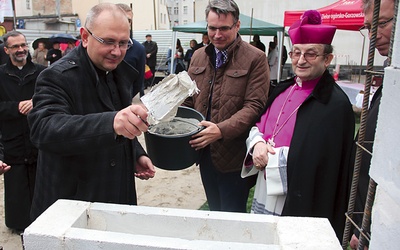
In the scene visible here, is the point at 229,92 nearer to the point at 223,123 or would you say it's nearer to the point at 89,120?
the point at 223,123

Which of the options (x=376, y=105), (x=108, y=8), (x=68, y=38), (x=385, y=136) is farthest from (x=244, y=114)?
(x=68, y=38)

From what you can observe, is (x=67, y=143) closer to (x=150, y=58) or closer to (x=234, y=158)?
(x=234, y=158)

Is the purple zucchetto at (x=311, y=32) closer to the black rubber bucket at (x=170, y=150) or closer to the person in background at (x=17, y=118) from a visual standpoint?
the black rubber bucket at (x=170, y=150)

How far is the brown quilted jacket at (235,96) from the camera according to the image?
2.34m

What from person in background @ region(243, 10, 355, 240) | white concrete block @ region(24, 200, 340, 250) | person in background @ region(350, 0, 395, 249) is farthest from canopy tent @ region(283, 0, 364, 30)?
white concrete block @ region(24, 200, 340, 250)

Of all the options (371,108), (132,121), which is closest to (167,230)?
(132,121)

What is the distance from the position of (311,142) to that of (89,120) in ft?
3.73

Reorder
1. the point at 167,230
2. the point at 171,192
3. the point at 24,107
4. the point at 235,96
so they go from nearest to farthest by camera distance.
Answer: the point at 167,230 < the point at 235,96 < the point at 24,107 < the point at 171,192

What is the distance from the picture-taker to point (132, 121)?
128cm

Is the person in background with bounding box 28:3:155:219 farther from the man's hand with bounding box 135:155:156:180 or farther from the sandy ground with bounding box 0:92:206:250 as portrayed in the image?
the sandy ground with bounding box 0:92:206:250

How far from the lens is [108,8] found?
5.17 feet

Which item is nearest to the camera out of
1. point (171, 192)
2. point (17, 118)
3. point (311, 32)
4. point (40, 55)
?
point (311, 32)

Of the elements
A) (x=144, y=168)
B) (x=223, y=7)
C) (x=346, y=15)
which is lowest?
(x=144, y=168)

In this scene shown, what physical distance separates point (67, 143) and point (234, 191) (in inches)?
58.3
